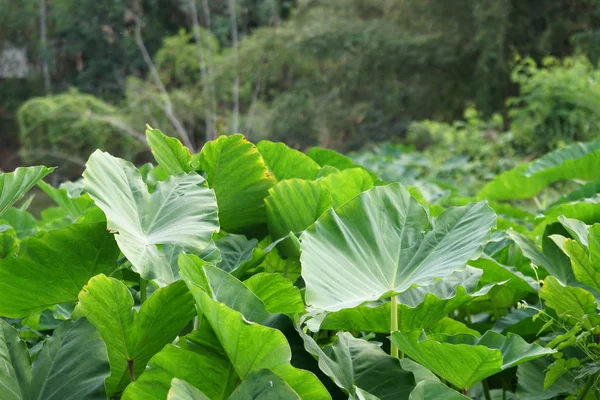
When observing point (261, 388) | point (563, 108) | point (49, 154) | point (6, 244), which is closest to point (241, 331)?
point (261, 388)

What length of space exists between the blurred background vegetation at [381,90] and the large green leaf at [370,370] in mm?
3754

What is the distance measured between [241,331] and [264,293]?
0.08 m

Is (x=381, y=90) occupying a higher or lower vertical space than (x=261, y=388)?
lower

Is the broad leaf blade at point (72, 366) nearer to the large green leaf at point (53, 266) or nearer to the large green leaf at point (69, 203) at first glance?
the large green leaf at point (53, 266)

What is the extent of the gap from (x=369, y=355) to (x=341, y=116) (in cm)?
993

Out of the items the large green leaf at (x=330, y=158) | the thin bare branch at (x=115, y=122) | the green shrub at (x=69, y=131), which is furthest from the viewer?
the green shrub at (x=69, y=131)

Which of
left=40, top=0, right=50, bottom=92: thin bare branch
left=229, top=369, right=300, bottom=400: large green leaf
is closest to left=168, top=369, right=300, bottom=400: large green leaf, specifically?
left=229, top=369, right=300, bottom=400: large green leaf

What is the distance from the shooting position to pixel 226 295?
372mm

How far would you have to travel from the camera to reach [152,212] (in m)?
0.47

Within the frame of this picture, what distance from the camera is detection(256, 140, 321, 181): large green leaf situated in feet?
2.10

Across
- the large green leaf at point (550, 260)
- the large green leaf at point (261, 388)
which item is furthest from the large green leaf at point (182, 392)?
the large green leaf at point (550, 260)

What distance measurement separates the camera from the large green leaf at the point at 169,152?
1.71 feet

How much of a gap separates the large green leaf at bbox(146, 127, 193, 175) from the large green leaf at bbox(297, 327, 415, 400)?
0.61 ft

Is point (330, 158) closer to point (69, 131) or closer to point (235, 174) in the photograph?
point (235, 174)
